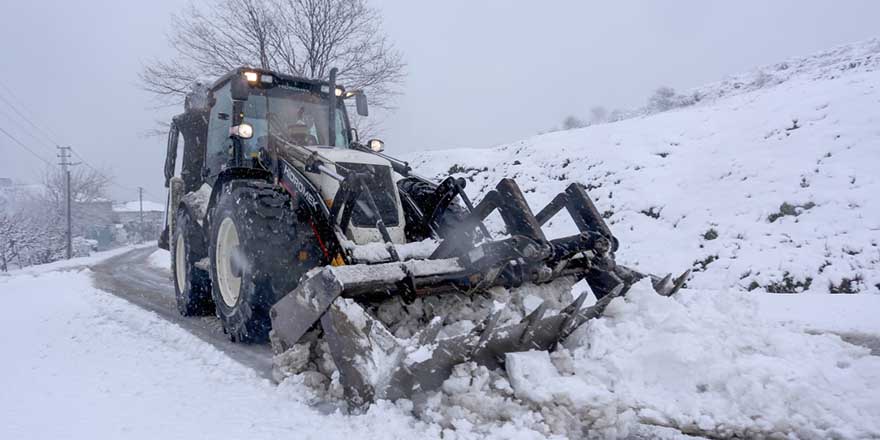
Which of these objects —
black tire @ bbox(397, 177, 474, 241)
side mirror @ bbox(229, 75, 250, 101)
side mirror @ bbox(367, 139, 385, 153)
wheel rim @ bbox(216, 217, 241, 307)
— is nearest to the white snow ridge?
wheel rim @ bbox(216, 217, 241, 307)

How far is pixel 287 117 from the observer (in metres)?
5.50

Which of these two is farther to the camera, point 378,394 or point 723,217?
point 723,217

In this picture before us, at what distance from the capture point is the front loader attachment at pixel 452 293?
9.04 feet

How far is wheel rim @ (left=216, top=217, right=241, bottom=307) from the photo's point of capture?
4.46 meters

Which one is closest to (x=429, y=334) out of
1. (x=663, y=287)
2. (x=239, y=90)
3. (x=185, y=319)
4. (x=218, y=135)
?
(x=663, y=287)

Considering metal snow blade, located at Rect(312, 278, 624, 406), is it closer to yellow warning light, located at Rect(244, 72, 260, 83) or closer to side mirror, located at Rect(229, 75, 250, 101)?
side mirror, located at Rect(229, 75, 250, 101)

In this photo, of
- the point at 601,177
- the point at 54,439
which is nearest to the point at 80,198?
the point at 601,177

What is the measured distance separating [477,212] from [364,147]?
2023mm

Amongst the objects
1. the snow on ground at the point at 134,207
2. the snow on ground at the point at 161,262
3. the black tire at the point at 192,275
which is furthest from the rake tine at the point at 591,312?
the snow on ground at the point at 134,207

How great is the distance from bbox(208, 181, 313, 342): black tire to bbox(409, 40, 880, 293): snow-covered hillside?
6200 mm

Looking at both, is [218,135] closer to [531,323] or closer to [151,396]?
[151,396]

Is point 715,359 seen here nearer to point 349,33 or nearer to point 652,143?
point 652,143

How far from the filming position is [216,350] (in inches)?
162

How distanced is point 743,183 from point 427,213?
7.54 m
